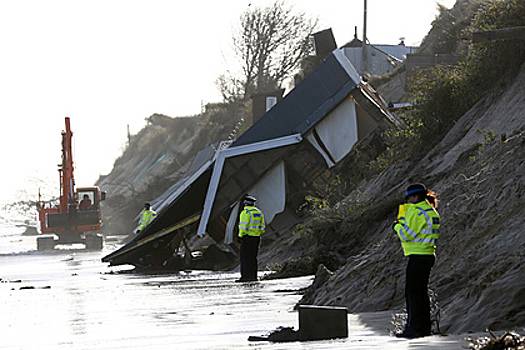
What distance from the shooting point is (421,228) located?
1268 cm

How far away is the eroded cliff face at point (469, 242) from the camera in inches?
515

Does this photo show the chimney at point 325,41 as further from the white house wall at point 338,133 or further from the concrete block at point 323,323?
the concrete block at point 323,323

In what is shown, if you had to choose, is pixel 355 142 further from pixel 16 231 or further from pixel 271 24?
pixel 16 231

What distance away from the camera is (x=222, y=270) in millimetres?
31047

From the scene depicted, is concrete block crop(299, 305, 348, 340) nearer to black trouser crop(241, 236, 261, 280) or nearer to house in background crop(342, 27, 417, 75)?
black trouser crop(241, 236, 261, 280)

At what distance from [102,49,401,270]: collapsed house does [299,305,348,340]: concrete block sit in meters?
19.3

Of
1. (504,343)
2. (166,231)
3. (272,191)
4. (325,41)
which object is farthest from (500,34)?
(325,41)

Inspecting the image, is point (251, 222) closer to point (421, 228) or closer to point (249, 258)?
point (249, 258)

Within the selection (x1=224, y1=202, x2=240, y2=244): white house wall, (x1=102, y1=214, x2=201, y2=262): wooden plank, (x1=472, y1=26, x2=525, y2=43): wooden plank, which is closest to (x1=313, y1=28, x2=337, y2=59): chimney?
(x1=224, y1=202, x2=240, y2=244): white house wall

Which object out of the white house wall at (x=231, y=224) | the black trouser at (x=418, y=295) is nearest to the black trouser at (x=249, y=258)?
the white house wall at (x=231, y=224)

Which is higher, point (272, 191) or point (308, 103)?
point (308, 103)

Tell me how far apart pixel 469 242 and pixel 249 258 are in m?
9.32

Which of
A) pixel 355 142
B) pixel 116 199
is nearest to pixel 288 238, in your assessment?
pixel 355 142

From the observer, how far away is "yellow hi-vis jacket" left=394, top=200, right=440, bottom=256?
41.6 feet
